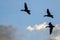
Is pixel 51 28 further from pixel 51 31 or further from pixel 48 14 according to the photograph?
pixel 48 14

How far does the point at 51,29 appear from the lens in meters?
57.6

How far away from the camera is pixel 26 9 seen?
51.6 meters

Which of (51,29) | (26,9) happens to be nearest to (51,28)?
(51,29)

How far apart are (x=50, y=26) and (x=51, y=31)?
12.3 ft

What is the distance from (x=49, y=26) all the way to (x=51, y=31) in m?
4.69

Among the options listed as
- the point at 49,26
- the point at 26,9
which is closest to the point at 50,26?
the point at 49,26

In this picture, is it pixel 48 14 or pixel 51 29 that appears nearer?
pixel 48 14

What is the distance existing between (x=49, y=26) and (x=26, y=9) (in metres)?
6.82

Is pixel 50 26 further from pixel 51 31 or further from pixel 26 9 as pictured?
pixel 26 9

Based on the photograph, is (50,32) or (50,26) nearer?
(50,26)

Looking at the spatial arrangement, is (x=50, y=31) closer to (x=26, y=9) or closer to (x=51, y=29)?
(x=51, y=29)

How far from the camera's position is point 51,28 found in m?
56.9

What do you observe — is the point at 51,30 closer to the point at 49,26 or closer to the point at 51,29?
the point at 51,29

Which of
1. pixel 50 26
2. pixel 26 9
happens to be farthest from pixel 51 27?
pixel 26 9
